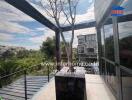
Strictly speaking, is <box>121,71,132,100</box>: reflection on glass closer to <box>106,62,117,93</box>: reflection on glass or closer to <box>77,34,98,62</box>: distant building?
<box>106,62,117,93</box>: reflection on glass

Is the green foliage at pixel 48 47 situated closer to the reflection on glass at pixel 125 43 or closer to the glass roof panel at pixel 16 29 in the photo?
the glass roof panel at pixel 16 29

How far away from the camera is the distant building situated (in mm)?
7523

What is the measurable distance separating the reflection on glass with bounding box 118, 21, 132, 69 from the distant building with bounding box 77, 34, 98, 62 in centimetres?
510

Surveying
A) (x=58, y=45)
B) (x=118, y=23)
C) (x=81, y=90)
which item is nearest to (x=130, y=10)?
(x=118, y=23)

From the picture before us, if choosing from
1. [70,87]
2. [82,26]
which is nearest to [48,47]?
[82,26]

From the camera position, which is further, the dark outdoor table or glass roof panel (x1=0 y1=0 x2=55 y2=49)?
glass roof panel (x1=0 y1=0 x2=55 y2=49)

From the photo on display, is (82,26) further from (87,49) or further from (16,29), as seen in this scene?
(16,29)

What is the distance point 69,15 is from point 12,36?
308 cm

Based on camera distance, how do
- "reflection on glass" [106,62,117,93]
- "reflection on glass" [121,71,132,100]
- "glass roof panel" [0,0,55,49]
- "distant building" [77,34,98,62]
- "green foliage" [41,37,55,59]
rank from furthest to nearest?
"green foliage" [41,37,55,59]
"distant building" [77,34,98,62]
"glass roof panel" [0,0,55,49]
"reflection on glass" [106,62,117,93]
"reflection on glass" [121,71,132,100]

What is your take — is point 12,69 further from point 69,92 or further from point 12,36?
point 69,92

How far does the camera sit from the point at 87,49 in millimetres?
7660

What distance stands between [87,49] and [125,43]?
18.4ft

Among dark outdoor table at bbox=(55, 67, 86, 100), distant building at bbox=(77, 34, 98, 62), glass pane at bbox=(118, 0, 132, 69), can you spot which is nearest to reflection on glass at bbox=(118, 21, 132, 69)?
glass pane at bbox=(118, 0, 132, 69)

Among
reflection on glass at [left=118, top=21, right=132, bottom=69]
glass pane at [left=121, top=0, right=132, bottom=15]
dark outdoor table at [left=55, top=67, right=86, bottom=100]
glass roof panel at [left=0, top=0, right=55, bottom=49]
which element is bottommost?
dark outdoor table at [left=55, top=67, right=86, bottom=100]
